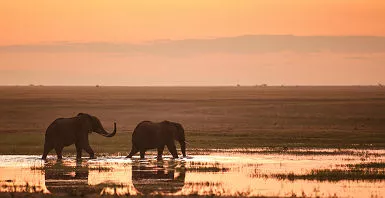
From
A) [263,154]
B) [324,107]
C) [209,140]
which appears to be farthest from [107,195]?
[324,107]

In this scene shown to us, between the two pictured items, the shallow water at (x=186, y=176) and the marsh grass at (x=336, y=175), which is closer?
the shallow water at (x=186, y=176)

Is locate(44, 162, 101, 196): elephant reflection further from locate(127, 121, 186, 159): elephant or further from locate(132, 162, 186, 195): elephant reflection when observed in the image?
locate(127, 121, 186, 159): elephant

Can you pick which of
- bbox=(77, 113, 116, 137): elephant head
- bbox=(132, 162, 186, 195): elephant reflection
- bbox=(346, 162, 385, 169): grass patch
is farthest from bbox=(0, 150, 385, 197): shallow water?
bbox=(77, 113, 116, 137): elephant head

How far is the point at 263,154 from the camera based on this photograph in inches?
1714

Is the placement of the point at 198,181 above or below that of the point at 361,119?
below

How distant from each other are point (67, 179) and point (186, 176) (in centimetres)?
420

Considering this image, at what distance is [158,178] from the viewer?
3161 centimetres

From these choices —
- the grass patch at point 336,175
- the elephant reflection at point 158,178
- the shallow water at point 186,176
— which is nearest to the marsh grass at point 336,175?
the grass patch at point 336,175

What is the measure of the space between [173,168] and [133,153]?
5543mm

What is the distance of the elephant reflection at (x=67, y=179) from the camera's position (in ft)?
92.0

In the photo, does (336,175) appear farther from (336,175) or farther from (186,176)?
(186,176)

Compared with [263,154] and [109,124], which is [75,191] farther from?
[109,124]

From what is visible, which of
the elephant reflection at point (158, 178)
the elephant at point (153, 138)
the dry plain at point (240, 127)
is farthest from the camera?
the dry plain at point (240, 127)

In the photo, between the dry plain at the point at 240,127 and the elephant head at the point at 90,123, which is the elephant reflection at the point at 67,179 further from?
the dry plain at the point at 240,127
